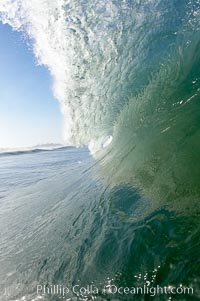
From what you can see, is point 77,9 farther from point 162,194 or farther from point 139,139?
point 162,194

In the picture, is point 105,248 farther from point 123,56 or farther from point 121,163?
point 123,56

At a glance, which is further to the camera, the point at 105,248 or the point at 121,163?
the point at 121,163

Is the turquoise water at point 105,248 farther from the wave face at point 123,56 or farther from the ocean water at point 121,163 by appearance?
the wave face at point 123,56

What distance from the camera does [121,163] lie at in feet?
21.6

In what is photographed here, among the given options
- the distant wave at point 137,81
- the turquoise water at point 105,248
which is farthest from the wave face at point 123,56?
the turquoise water at point 105,248

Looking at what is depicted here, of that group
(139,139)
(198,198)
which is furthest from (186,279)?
(139,139)

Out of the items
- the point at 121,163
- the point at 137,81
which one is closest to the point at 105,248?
the point at 121,163

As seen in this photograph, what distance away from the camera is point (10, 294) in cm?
294

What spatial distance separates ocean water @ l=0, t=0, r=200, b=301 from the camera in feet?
9.68

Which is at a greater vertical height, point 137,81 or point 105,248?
point 137,81

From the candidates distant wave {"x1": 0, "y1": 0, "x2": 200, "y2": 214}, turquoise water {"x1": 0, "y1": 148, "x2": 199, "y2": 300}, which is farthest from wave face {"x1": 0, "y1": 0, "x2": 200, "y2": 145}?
turquoise water {"x1": 0, "y1": 148, "x2": 199, "y2": 300}

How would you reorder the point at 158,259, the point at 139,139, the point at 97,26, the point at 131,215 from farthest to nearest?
1. the point at 97,26
2. the point at 139,139
3. the point at 131,215
4. the point at 158,259

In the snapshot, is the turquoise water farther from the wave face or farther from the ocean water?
the wave face

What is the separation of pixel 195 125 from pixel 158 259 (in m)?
3.04
